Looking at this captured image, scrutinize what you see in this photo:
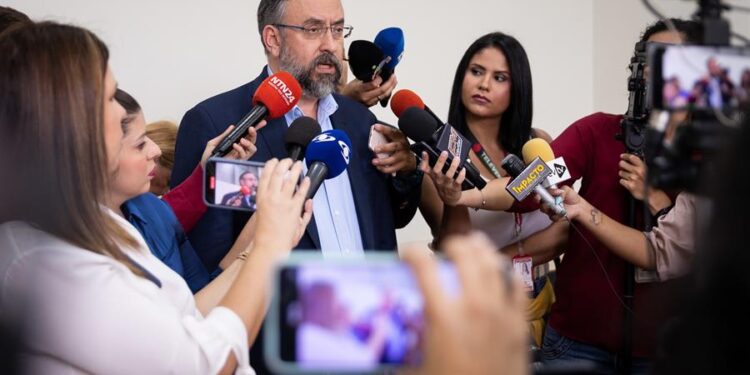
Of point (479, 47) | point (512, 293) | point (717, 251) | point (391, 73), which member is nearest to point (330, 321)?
point (512, 293)

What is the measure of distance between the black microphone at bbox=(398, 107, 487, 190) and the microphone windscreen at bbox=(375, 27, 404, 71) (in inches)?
15.0

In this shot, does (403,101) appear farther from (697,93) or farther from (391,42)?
(697,93)

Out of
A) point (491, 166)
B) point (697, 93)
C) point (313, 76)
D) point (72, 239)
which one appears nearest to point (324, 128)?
point (313, 76)

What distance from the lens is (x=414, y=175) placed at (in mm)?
2332

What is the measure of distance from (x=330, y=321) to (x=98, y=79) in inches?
27.6

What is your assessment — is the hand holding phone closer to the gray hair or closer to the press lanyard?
the press lanyard

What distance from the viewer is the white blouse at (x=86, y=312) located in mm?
1262

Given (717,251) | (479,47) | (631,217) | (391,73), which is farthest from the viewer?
(479,47)

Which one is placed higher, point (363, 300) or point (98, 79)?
point (98, 79)

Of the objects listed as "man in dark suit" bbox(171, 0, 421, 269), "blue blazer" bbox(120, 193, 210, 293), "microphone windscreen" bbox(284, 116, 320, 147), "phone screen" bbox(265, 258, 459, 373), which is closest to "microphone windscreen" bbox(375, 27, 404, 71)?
"man in dark suit" bbox(171, 0, 421, 269)

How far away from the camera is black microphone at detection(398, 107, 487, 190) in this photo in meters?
2.13

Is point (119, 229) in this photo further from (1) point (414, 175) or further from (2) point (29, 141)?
(1) point (414, 175)

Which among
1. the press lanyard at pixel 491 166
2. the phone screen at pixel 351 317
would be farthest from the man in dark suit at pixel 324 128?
the phone screen at pixel 351 317

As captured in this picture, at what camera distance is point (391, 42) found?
2.50 meters
